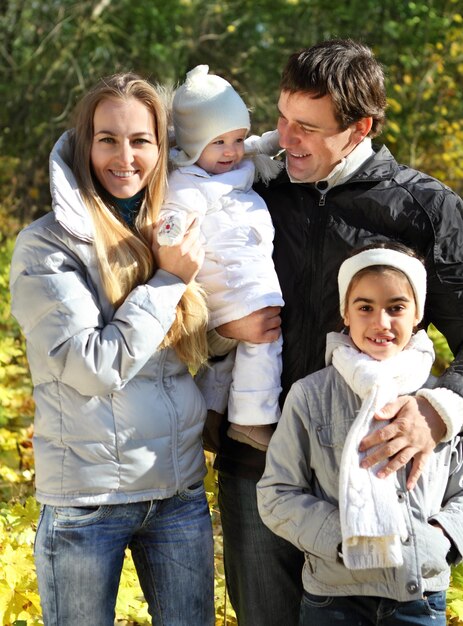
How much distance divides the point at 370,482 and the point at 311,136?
108 centimetres

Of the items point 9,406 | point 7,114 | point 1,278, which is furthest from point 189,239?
point 7,114

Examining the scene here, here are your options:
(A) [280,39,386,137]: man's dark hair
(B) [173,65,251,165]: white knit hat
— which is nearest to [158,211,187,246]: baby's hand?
(B) [173,65,251,165]: white knit hat

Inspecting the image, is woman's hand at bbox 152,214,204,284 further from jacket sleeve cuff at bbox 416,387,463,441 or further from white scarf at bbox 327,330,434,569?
jacket sleeve cuff at bbox 416,387,463,441

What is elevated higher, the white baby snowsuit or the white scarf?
the white baby snowsuit

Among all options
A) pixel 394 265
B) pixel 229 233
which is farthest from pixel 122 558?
pixel 394 265

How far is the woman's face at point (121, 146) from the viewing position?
2.85 meters

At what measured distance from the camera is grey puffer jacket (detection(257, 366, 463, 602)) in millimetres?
2594

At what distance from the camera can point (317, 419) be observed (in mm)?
2754

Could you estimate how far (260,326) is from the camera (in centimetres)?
299

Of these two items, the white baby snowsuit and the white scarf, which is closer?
the white scarf

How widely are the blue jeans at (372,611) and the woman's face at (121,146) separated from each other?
52.2 inches

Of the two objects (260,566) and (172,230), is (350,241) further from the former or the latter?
(260,566)

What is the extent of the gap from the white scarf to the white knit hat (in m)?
0.87

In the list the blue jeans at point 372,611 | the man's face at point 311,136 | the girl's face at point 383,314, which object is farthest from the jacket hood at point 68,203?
the blue jeans at point 372,611
